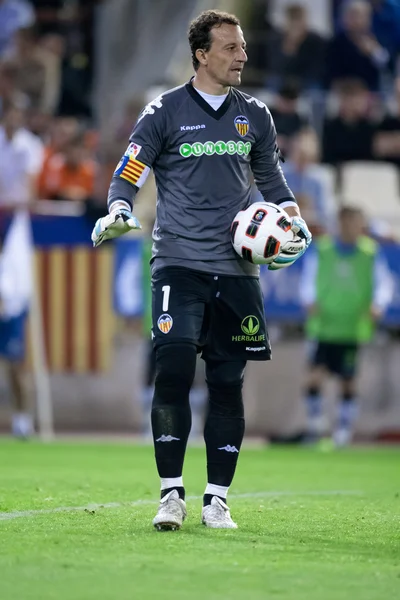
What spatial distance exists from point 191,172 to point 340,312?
8485mm

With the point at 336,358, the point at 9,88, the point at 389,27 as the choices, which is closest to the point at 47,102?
the point at 9,88

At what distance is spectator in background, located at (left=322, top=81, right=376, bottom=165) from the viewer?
682 inches

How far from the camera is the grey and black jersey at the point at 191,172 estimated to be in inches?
255

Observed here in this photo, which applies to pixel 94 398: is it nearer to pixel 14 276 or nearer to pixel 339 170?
pixel 14 276

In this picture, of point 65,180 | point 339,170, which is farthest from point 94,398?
point 339,170

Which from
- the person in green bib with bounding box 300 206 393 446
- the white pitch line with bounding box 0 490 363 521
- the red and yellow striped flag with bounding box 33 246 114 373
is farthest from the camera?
the red and yellow striped flag with bounding box 33 246 114 373

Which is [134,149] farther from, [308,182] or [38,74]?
[38,74]

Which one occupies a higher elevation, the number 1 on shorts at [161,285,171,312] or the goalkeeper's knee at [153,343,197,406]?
the number 1 on shorts at [161,285,171,312]

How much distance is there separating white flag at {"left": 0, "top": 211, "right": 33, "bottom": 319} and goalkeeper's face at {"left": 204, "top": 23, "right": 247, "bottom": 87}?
8.81 meters

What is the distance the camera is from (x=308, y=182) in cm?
1634

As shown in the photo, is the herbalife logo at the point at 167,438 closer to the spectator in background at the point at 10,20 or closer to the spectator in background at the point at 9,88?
the spectator in background at the point at 9,88

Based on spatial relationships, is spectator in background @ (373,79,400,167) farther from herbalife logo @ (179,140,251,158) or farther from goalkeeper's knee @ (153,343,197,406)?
goalkeeper's knee @ (153,343,197,406)

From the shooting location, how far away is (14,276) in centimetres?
1509

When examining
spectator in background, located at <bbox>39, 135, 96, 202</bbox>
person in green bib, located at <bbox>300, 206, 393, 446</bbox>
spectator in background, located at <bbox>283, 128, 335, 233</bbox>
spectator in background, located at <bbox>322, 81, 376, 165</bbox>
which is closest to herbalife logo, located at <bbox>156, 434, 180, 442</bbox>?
person in green bib, located at <bbox>300, 206, 393, 446</bbox>
